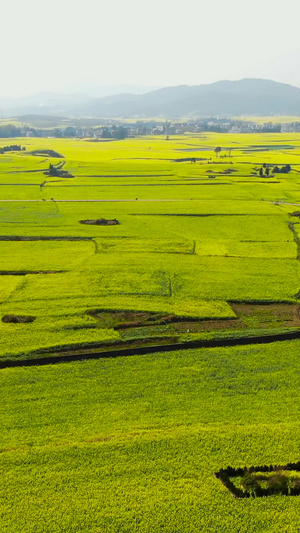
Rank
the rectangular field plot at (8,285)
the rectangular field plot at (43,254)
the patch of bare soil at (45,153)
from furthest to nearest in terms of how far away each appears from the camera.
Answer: the patch of bare soil at (45,153) < the rectangular field plot at (43,254) < the rectangular field plot at (8,285)

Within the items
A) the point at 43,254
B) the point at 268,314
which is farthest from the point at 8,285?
the point at 268,314

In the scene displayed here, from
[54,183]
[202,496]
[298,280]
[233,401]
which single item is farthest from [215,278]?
[54,183]

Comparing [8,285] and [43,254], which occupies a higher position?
[43,254]

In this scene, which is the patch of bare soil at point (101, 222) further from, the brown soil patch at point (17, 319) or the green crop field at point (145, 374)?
the brown soil patch at point (17, 319)

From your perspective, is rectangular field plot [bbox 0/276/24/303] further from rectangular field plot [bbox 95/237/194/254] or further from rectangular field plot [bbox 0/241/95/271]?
rectangular field plot [bbox 95/237/194/254]

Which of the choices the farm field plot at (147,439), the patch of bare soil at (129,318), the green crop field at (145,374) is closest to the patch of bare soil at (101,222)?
the green crop field at (145,374)

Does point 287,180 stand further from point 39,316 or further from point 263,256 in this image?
point 39,316

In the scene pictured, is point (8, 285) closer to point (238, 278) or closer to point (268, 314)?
point (238, 278)
